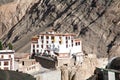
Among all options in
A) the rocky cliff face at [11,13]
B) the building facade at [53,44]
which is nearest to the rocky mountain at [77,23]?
the rocky cliff face at [11,13]

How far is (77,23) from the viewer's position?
80125 mm

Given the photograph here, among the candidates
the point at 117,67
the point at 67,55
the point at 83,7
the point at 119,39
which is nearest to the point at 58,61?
the point at 67,55

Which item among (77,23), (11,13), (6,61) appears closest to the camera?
(6,61)

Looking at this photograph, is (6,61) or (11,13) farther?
(11,13)

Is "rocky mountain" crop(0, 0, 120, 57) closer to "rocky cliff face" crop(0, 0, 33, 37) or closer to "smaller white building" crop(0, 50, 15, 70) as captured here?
"rocky cliff face" crop(0, 0, 33, 37)

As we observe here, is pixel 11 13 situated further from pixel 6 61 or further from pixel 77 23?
pixel 6 61

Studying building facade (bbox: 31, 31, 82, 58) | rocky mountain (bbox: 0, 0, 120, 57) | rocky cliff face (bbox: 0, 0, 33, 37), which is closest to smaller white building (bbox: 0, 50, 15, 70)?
building facade (bbox: 31, 31, 82, 58)

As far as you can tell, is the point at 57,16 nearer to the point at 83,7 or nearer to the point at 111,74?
the point at 83,7

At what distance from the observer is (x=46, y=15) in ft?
311

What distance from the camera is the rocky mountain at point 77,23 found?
71.7 m

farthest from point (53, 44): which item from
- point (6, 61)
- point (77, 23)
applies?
point (77, 23)

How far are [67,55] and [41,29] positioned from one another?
34.1 m

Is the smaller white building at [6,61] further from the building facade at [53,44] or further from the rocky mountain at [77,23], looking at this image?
the rocky mountain at [77,23]

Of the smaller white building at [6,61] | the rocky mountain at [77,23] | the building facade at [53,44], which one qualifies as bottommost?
the smaller white building at [6,61]
